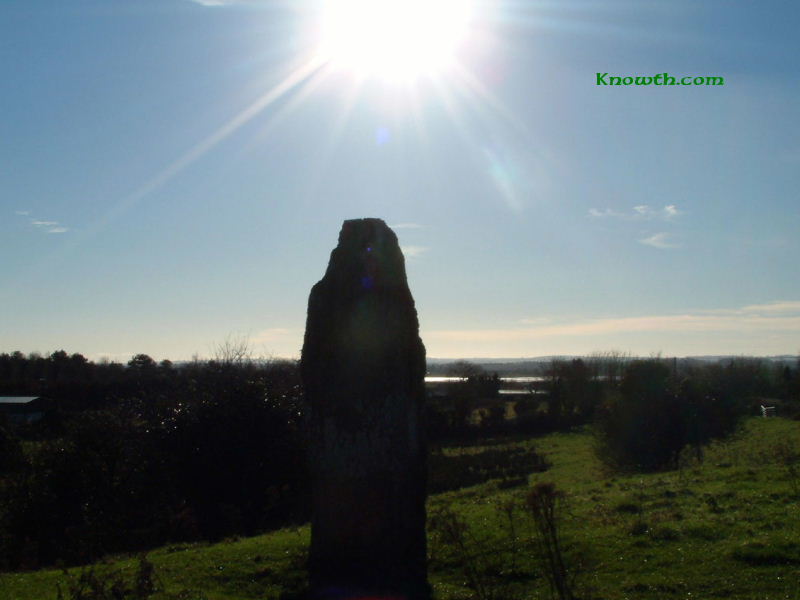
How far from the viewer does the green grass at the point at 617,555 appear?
9.27m

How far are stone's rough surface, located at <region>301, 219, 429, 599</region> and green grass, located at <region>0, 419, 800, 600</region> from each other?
3.22 ft

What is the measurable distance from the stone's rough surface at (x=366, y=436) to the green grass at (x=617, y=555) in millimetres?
980

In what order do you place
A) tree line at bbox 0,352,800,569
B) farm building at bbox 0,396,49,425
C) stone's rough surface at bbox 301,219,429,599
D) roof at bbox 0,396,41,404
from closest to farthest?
stone's rough surface at bbox 301,219,429,599
tree line at bbox 0,352,800,569
farm building at bbox 0,396,49,425
roof at bbox 0,396,41,404

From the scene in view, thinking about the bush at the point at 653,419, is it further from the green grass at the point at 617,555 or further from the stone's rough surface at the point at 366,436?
the stone's rough surface at the point at 366,436

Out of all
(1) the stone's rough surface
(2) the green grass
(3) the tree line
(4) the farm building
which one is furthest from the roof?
(1) the stone's rough surface

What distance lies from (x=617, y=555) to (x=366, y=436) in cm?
430

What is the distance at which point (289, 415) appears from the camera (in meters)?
23.4

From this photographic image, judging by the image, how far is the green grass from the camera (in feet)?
30.4

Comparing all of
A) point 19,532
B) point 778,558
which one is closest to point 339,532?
point 778,558

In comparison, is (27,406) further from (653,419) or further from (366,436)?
(366,436)

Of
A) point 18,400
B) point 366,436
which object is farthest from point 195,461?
point 18,400


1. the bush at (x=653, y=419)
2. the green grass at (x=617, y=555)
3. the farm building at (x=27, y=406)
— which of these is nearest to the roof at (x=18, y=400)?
the farm building at (x=27, y=406)

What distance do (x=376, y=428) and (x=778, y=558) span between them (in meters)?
5.74

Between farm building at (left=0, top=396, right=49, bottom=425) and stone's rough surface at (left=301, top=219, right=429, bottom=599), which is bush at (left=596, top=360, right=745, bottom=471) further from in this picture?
farm building at (left=0, top=396, right=49, bottom=425)
